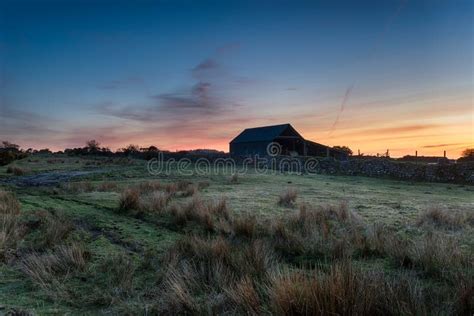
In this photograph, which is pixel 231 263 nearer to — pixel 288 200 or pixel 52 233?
pixel 52 233

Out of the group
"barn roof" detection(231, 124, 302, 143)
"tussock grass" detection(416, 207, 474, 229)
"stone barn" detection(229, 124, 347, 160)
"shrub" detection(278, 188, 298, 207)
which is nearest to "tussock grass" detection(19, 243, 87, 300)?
"shrub" detection(278, 188, 298, 207)

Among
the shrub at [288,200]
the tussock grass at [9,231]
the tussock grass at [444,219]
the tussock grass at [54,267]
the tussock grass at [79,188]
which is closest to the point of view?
the tussock grass at [54,267]

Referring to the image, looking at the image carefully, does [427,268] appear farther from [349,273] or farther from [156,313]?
[156,313]

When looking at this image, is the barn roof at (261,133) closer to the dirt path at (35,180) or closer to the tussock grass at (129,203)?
the dirt path at (35,180)

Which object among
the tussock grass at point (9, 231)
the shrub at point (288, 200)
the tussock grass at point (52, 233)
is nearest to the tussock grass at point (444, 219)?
the shrub at point (288, 200)

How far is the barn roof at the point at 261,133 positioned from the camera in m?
46.1

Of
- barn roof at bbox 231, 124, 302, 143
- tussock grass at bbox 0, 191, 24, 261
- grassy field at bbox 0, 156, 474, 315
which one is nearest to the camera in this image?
grassy field at bbox 0, 156, 474, 315

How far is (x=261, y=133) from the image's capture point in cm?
4944

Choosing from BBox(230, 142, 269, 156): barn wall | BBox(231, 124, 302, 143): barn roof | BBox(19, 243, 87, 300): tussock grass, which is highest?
BBox(231, 124, 302, 143): barn roof

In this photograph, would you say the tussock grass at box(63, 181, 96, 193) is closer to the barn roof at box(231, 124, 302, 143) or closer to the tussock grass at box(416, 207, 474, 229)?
the tussock grass at box(416, 207, 474, 229)

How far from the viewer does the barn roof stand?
151 feet

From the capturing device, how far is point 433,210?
27.3ft

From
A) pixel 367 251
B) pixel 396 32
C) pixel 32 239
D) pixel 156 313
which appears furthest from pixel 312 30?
pixel 156 313

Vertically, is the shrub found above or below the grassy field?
above
